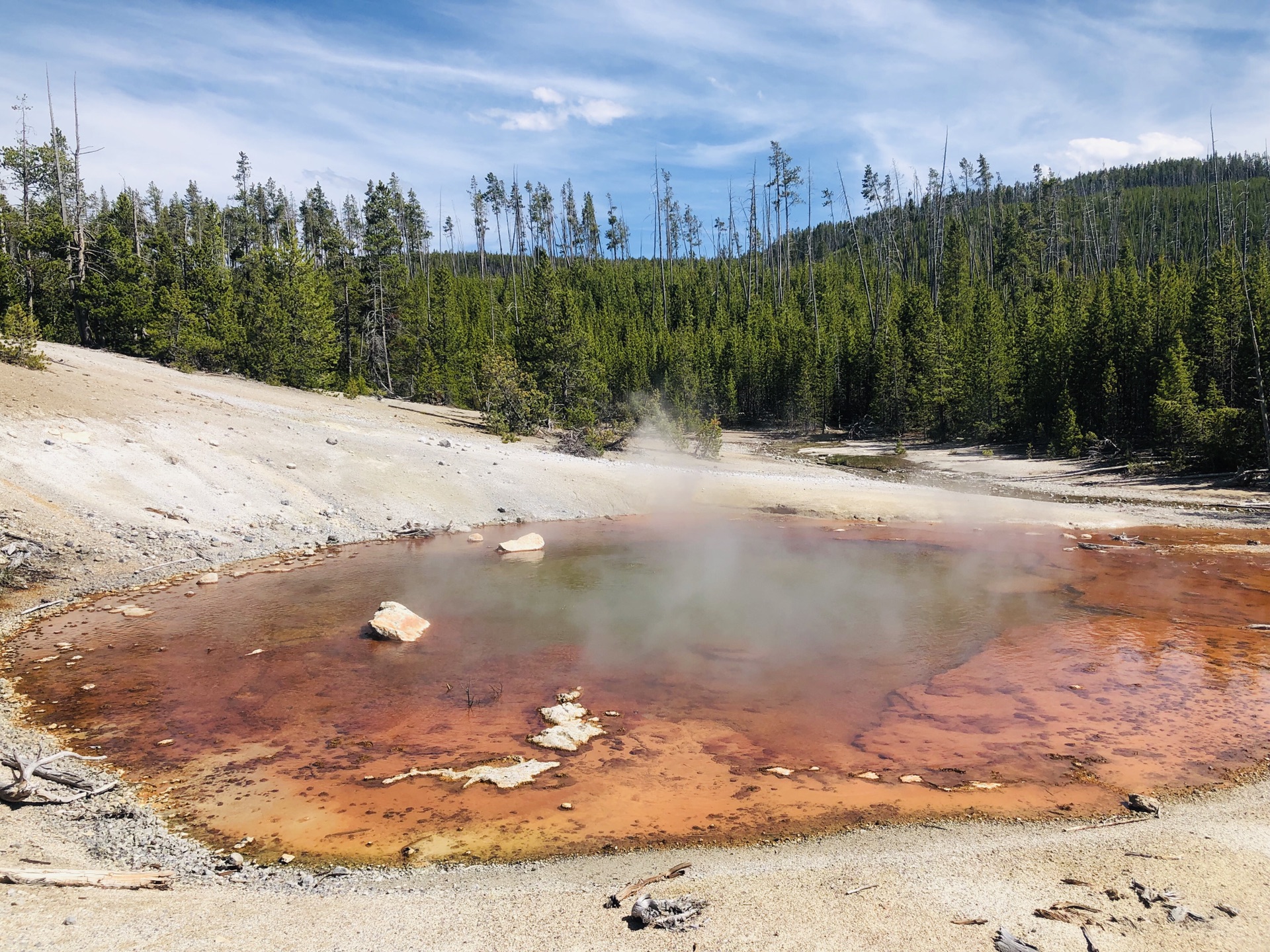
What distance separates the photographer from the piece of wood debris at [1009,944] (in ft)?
16.1

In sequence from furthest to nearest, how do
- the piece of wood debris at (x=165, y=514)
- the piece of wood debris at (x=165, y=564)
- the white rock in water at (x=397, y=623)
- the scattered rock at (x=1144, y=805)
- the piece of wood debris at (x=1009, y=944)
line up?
1. the piece of wood debris at (x=165, y=514)
2. the piece of wood debris at (x=165, y=564)
3. the white rock in water at (x=397, y=623)
4. the scattered rock at (x=1144, y=805)
5. the piece of wood debris at (x=1009, y=944)

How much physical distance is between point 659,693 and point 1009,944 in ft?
20.7

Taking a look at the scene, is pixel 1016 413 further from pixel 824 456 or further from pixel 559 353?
pixel 559 353

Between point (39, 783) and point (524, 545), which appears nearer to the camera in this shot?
point (39, 783)

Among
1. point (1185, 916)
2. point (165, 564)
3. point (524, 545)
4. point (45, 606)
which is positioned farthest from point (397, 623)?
point (1185, 916)

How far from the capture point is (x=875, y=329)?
200 ft

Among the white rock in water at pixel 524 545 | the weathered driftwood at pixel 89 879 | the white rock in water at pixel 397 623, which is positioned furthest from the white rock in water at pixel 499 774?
the white rock in water at pixel 524 545

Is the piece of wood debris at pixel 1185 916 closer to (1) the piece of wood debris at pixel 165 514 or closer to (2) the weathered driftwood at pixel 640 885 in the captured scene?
(2) the weathered driftwood at pixel 640 885

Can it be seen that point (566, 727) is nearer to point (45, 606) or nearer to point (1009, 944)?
point (1009, 944)

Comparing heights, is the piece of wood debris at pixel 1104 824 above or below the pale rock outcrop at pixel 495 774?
below

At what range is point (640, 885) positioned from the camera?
19.7ft

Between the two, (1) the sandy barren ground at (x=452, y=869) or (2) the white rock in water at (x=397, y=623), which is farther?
(2) the white rock in water at (x=397, y=623)

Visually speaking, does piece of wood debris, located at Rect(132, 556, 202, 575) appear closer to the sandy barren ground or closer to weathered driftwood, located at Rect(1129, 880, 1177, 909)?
the sandy barren ground

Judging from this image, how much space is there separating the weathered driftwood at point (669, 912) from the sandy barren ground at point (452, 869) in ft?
0.29
